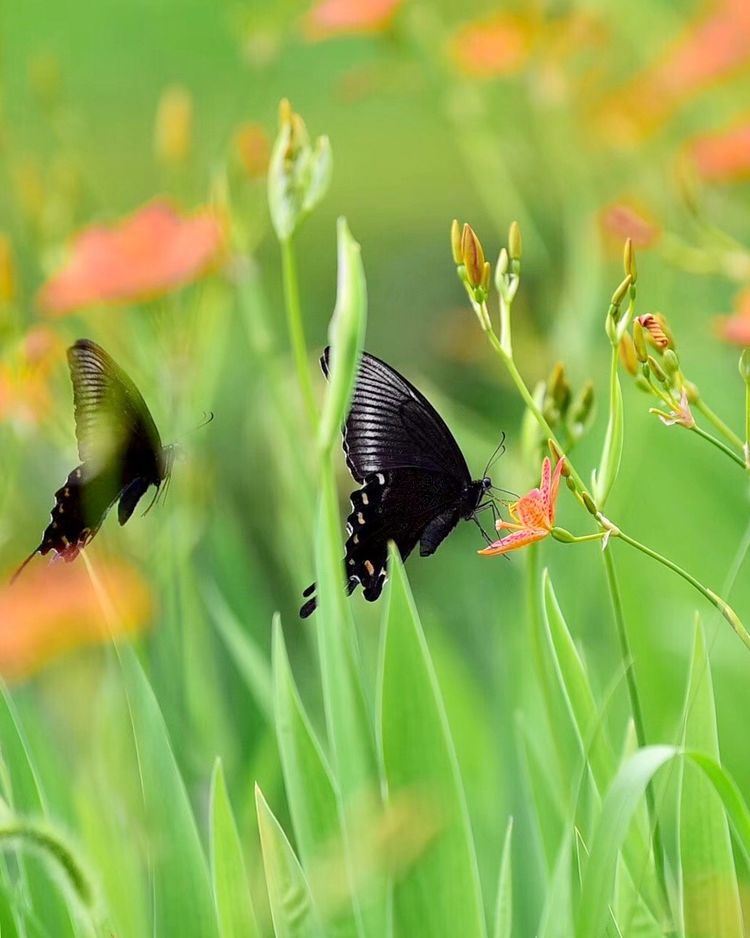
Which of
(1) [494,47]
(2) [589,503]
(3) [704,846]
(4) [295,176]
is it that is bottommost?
(3) [704,846]

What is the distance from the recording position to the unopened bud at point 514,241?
0.29 m

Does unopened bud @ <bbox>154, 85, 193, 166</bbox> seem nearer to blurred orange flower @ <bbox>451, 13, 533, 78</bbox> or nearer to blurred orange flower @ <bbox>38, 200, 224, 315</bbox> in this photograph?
blurred orange flower @ <bbox>38, 200, 224, 315</bbox>

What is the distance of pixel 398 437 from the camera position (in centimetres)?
31

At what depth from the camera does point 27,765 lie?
388 millimetres

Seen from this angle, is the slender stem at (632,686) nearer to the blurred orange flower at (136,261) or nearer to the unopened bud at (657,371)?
the unopened bud at (657,371)

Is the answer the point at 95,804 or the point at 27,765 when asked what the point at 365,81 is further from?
the point at 27,765

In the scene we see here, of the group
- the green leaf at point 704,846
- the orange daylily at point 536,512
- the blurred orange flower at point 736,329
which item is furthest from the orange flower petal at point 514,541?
the blurred orange flower at point 736,329

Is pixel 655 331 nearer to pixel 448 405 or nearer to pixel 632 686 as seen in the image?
pixel 632 686

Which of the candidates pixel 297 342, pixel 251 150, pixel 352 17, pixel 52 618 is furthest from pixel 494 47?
pixel 297 342

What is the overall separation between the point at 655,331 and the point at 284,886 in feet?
0.63

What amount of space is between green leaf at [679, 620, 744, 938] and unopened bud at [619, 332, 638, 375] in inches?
3.5

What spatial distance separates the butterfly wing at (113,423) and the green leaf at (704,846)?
16cm

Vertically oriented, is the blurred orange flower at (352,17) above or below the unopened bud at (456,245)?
above

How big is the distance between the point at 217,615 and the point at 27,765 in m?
0.25
